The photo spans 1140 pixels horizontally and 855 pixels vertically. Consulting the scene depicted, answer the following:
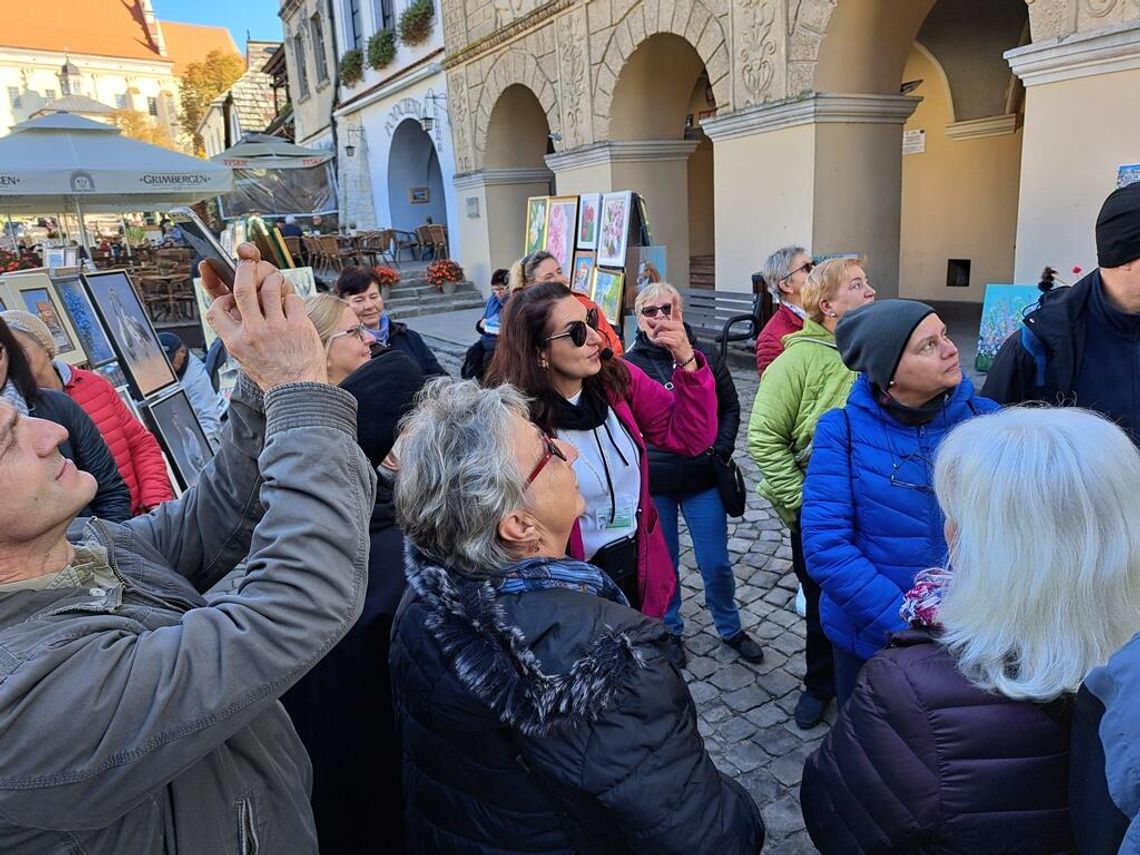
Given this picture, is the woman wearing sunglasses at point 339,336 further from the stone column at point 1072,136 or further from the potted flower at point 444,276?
the potted flower at point 444,276

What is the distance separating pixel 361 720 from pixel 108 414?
86.3 inches

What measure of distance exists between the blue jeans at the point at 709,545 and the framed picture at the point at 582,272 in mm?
3796

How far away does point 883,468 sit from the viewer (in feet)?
6.64

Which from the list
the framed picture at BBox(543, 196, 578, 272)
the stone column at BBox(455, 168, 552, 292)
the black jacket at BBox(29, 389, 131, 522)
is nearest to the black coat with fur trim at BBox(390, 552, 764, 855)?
the black jacket at BBox(29, 389, 131, 522)

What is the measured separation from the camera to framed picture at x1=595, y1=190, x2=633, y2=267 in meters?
6.12

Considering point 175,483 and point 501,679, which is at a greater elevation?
point 501,679

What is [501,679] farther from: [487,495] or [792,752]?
[792,752]

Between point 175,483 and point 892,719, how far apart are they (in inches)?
158

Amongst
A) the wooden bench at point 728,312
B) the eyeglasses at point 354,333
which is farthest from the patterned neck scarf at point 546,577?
the wooden bench at point 728,312

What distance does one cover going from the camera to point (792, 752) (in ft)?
8.98

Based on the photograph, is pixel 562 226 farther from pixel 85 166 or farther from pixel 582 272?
pixel 85 166

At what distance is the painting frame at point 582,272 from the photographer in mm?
6637

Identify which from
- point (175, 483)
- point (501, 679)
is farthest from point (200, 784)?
point (175, 483)

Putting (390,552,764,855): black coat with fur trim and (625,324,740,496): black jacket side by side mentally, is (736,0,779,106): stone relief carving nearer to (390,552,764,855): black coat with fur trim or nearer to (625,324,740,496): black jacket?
(625,324,740,496): black jacket
